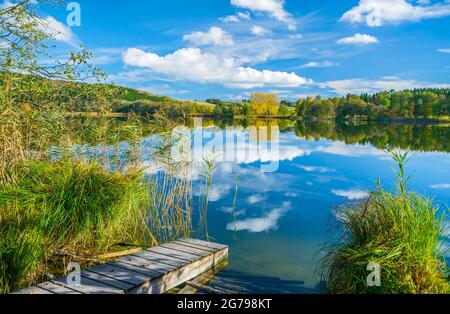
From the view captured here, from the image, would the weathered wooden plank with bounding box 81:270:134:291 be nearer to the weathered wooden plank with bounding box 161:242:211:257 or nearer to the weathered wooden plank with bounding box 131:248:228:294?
the weathered wooden plank with bounding box 131:248:228:294

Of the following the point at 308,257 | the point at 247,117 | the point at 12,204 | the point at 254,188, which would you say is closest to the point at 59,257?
the point at 12,204

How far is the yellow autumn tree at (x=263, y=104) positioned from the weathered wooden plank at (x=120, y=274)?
3576 inches

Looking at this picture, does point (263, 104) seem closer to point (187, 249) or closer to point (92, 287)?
point (187, 249)

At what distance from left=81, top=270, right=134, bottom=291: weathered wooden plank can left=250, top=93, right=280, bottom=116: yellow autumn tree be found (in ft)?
299

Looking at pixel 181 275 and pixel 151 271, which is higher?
pixel 151 271

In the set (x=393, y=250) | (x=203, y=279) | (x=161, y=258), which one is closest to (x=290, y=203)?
(x=203, y=279)

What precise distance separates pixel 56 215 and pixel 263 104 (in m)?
91.2

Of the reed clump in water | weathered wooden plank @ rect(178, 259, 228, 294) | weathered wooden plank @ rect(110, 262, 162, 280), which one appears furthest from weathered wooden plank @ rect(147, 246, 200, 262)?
the reed clump in water

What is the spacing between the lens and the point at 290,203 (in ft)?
37.5

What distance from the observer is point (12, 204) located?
196 inches

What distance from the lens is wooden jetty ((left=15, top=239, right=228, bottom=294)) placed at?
Answer: 4.11 metres

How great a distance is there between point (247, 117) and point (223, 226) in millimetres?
90521

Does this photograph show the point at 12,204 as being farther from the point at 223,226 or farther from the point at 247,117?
the point at 247,117

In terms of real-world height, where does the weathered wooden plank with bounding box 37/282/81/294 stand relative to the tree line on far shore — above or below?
below
